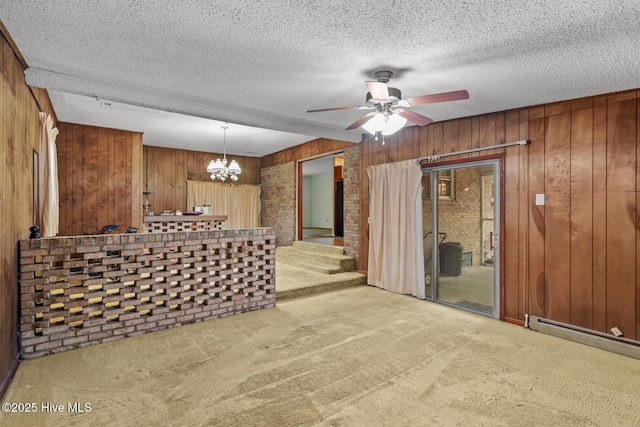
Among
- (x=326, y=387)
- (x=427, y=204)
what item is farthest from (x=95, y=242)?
(x=427, y=204)

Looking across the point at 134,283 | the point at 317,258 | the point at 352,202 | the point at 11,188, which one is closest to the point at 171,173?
the point at 317,258

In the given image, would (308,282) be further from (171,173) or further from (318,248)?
(171,173)

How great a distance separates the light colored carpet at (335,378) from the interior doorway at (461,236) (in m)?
1.11

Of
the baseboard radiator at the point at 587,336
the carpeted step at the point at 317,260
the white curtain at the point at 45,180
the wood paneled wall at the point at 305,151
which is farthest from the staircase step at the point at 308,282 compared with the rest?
the white curtain at the point at 45,180

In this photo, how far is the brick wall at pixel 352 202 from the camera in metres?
5.98

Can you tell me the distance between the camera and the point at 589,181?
3307 millimetres

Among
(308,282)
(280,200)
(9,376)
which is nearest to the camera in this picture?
(9,376)

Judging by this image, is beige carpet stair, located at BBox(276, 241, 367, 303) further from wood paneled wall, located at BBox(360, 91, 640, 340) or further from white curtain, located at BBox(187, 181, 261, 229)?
wood paneled wall, located at BBox(360, 91, 640, 340)

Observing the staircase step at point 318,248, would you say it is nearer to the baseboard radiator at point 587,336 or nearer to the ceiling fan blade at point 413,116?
the baseboard radiator at point 587,336

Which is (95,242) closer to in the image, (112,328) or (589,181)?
(112,328)

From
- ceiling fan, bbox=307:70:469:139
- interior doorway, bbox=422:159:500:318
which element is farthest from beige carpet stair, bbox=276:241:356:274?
ceiling fan, bbox=307:70:469:139

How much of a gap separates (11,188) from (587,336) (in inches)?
215

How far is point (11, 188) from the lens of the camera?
2.57 m

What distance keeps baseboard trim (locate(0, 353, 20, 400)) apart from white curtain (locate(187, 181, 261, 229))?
19.0 ft
